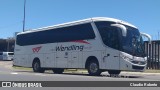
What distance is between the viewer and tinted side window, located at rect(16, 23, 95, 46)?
24145 mm

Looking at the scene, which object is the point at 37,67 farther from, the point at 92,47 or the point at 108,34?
the point at 108,34

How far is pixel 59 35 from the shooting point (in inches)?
1065

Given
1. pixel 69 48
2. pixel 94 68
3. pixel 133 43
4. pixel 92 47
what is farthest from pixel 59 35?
pixel 133 43

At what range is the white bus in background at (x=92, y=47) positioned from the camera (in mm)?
22062

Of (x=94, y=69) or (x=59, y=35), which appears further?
(x=59, y=35)

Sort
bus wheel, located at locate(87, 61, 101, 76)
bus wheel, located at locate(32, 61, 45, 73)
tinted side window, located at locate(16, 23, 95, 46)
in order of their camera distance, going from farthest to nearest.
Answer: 1. bus wheel, located at locate(32, 61, 45, 73)
2. tinted side window, located at locate(16, 23, 95, 46)
3. bus wheel, located at locate(87, 61, 101, 76)

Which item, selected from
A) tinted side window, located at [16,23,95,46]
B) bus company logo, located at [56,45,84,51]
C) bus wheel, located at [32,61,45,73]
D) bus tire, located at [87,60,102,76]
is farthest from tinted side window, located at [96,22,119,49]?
bus wheel, located at [32,61,45,73]

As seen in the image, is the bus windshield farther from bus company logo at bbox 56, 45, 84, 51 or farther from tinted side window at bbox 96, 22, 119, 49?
bus company logo at bbox 56, 45, 84, 51

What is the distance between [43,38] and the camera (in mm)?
29172

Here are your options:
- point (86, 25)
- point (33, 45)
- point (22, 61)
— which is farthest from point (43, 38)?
point (86, 25)

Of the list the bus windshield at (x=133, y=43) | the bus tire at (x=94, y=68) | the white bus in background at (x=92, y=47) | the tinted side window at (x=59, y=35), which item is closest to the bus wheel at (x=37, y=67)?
the white bus in background at (x=92, y=47)

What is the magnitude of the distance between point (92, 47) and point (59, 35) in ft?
13.7

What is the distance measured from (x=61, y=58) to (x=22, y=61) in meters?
6.22

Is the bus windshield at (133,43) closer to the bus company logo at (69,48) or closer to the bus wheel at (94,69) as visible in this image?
the bus wheel at (94,69)
